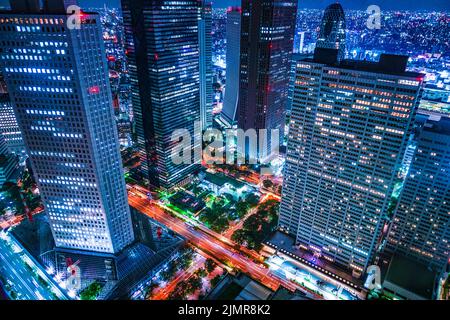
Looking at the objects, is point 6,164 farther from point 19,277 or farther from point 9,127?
point 19,277

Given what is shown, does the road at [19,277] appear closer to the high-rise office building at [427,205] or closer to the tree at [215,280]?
the tree at [215,280]

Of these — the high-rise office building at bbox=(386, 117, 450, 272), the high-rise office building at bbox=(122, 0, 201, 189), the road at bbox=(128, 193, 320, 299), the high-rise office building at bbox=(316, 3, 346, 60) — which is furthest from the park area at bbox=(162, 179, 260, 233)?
the high-rise office building at bbox=(316, 3, 346, 60)

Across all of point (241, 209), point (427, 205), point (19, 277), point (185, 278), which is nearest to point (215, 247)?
point (185, 278)

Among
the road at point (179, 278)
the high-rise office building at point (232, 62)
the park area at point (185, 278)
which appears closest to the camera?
the park area at point (185, 278)

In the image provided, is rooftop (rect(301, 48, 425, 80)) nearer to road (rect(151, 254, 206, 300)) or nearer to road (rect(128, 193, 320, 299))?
road (rect(128, 193, 320, 299))

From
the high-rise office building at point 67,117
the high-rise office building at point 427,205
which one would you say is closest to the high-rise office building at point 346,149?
the high-rise office building at point 427,205

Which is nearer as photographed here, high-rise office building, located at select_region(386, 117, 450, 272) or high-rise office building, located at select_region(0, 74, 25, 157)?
high-rise office building, located at select_region(386, 117, 450, 272)
